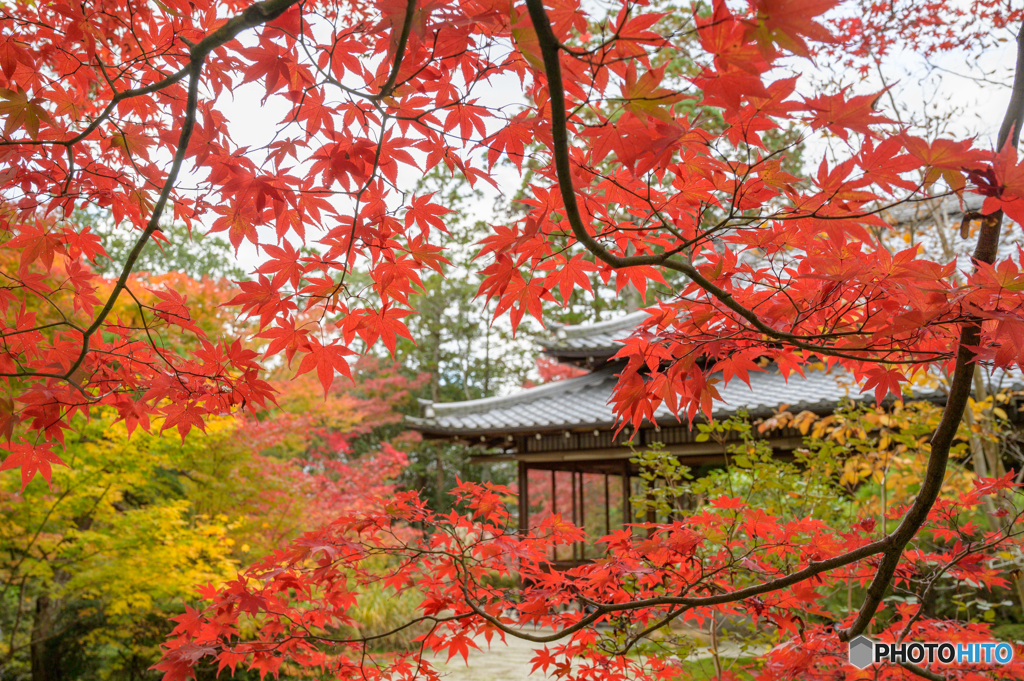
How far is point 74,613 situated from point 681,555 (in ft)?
21.5

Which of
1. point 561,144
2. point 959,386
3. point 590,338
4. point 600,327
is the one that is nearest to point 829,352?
point 959,386

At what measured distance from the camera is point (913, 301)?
47.7 inches

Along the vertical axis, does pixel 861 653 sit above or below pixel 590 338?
below

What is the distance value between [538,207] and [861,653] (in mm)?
1702

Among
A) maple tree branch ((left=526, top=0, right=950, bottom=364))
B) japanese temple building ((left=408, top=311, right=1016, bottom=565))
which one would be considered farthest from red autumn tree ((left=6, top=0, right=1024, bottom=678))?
japanese temple building ((left=408, top=311, right=1016, bottom=565))

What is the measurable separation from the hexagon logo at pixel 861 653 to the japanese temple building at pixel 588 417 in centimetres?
412

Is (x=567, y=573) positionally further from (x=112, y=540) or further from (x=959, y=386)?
(x=112, y=540)

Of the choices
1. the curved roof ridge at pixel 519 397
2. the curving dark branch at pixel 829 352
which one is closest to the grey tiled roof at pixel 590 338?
the curved roof ridge at pixel 519 397

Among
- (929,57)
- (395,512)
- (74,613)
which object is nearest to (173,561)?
(74,613)

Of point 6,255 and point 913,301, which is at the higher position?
point 6,255

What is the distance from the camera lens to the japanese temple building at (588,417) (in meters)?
6.84

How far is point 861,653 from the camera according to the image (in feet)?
6.58

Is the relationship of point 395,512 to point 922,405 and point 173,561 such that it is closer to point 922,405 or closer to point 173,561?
point 922,405

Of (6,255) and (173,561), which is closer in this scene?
(6,255)
